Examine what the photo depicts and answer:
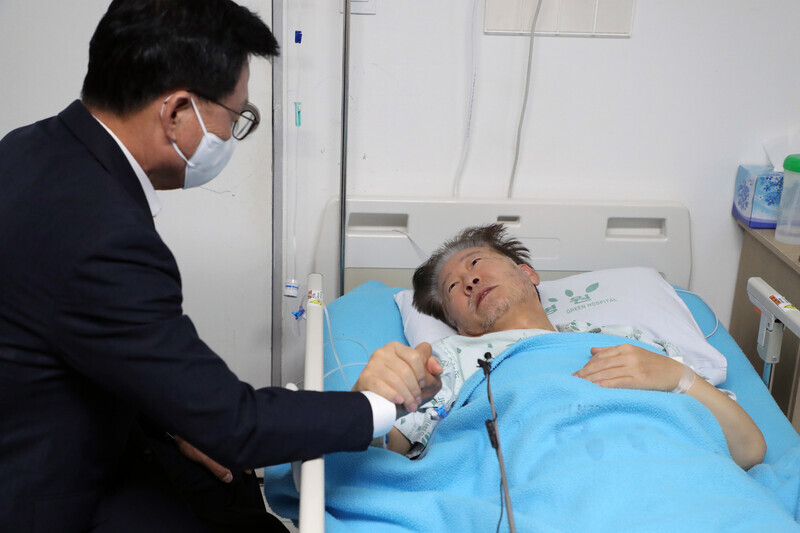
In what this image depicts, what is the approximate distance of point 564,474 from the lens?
136cm

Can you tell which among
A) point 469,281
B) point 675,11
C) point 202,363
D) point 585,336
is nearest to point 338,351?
point 469,281

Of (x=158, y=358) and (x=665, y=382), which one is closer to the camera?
(x=158, y=358)

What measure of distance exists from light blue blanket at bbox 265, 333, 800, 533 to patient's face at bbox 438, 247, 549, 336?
283 mm

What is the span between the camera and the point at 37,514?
1.26 meters

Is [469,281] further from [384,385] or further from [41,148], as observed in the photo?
[41,148]

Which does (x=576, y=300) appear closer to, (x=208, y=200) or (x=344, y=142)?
(x=344, y=142)

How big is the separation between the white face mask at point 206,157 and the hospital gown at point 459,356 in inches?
25.6

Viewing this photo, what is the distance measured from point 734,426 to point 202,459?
3.76 ft

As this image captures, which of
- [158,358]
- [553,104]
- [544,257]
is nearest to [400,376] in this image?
[158,358]

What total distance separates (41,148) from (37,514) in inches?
22.9

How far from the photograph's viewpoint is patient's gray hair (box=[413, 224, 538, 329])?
2.15 m

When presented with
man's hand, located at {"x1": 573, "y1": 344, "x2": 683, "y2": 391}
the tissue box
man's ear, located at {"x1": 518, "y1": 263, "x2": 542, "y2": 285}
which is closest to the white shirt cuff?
man's hand, located at {"x1": 573, "y1": 344, "x2": 683, "y2": 391}

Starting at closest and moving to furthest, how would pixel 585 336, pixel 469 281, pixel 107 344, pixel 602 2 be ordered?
1. pixel 107 344
2. pixel 585 336
3. pixel 469 281
4. pixel 602 2

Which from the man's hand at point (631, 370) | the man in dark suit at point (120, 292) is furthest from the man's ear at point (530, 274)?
the man in dark suit at point (120, 292)
